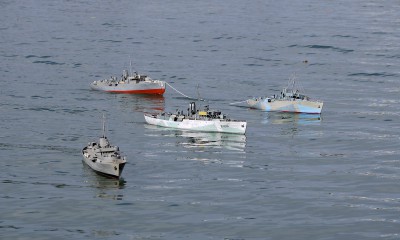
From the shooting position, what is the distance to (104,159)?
127m

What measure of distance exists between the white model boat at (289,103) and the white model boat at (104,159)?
50.1 m

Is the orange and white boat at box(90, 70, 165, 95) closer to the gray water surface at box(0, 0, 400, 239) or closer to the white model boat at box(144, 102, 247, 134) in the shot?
the gray water surface at box(0, 0, 400, 239)

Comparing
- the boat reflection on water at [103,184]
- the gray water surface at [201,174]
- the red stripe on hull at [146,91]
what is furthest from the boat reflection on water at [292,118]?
the boat reflection on water at [103,184]

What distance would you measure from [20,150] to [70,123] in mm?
21032

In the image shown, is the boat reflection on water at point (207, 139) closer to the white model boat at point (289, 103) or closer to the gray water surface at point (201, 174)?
the gray water surface at point (201, 174)

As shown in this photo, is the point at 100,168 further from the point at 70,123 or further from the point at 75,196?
the point at 70,123

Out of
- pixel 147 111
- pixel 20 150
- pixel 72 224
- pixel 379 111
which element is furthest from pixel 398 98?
pixel 72 224

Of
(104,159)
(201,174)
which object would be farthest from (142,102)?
(104,159)

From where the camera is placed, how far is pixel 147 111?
17712cm

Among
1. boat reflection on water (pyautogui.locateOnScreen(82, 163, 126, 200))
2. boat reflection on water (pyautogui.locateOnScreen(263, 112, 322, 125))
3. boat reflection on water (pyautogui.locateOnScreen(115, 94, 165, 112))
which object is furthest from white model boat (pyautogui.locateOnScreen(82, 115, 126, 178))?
boat reflection on water (pyautogui.locateOnScreen(115, 94, 165, 112))

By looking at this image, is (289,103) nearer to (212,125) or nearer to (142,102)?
(212,125)

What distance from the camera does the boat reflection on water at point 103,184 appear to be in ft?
397

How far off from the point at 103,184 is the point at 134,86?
68.0 m

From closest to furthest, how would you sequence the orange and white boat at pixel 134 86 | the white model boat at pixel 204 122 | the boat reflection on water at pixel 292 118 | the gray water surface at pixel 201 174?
the gray water surface at pixel 201 174, the white model boat at pixel 204 122, the boat reflection on water at pixel 292 118, the orange and white boat at pixel 134 86
